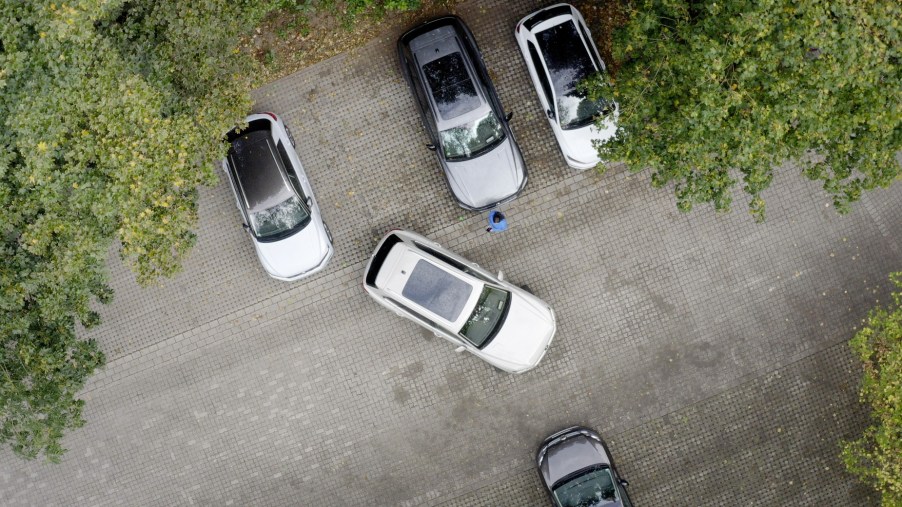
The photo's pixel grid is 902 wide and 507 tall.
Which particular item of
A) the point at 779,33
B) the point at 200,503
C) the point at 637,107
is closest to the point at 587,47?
the point at 637,107

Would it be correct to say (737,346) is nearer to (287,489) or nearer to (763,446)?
(763,446)

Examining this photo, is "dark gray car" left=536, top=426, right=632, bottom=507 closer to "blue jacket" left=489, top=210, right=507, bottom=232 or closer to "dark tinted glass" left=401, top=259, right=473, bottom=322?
"dark tinted glass" left=401, top=259, right=473, bottom=322

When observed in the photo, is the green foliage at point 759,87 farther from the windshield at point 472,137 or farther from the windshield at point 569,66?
the windshield at point 472,137

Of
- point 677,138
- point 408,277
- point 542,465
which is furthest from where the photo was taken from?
point 542,465

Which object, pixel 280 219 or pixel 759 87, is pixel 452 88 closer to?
pixel 280 219

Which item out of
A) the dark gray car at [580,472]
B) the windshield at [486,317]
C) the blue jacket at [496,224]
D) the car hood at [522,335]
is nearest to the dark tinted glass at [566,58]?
the blue jacket at [496,224]

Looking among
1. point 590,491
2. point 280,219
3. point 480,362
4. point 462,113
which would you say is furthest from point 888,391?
point 280,219
